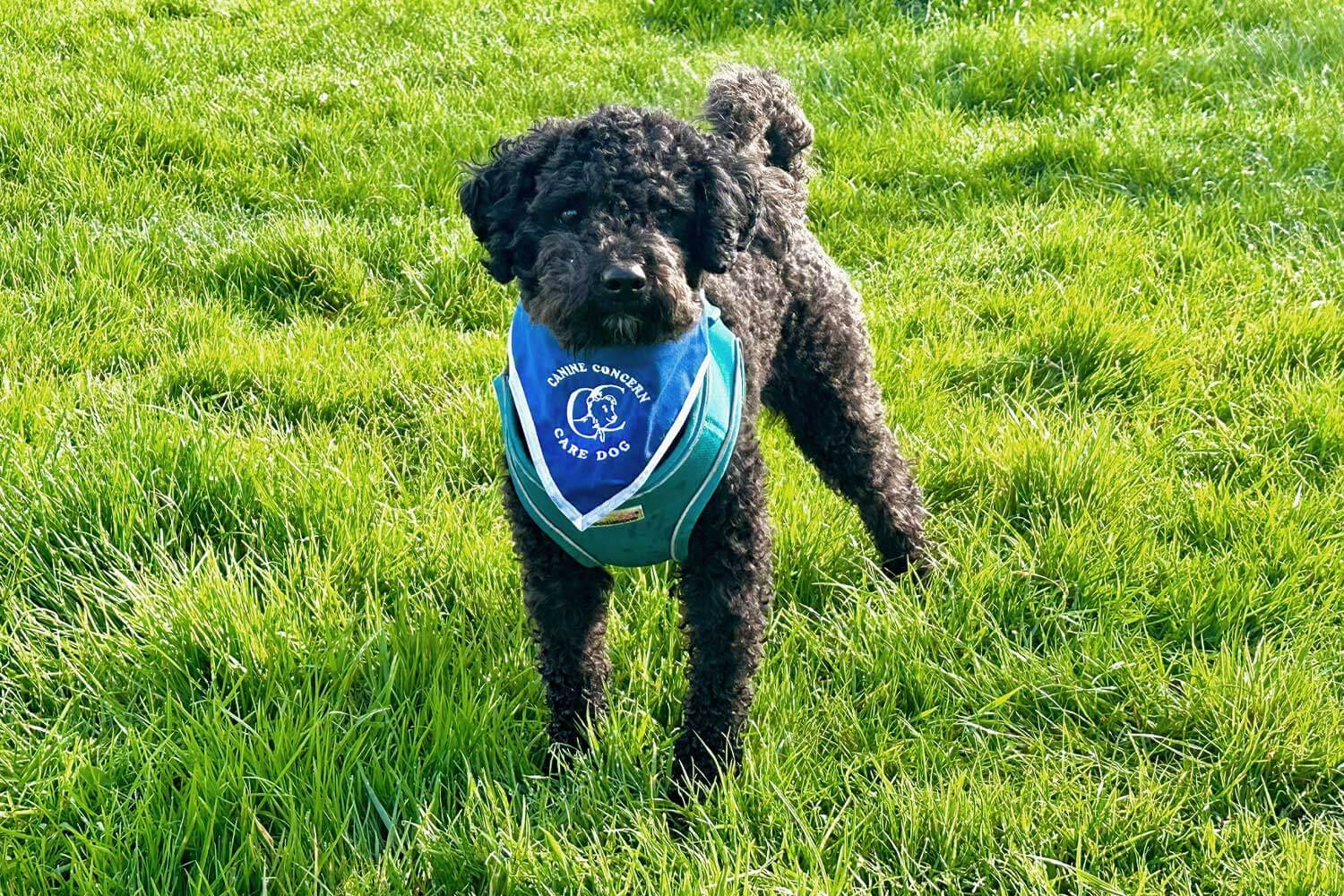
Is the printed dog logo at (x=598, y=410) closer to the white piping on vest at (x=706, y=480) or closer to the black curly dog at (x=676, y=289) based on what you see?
the black curly dog at (x=676, y=289)

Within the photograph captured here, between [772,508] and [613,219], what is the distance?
4.92 ft

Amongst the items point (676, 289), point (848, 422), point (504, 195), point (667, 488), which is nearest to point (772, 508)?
point (848, 422)

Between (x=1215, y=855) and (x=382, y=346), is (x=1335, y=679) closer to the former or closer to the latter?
(x=1215, y=855)

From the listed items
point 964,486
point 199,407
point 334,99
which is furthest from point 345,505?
point 334,99

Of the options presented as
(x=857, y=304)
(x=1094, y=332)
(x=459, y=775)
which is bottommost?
(x=459, y=775)

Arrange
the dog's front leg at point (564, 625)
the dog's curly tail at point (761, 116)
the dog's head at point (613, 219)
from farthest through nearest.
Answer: the dog's curly tail at point (761, 116) → the dog's front leg at point (564, 625) → the dog's head at point (613, 219)

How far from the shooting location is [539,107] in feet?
23.1

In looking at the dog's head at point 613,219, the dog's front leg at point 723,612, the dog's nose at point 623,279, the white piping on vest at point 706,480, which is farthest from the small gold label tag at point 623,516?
the dog's nose at point 623,279

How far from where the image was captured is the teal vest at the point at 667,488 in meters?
2.89

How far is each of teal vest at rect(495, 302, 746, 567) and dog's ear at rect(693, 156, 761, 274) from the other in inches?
6.1

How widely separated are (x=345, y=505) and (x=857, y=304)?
6.06 feet

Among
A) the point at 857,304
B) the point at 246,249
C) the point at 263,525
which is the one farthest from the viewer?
the point at 246,249

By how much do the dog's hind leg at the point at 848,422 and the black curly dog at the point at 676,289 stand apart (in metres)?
0.01

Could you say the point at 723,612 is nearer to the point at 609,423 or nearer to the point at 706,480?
the point at 706,480
